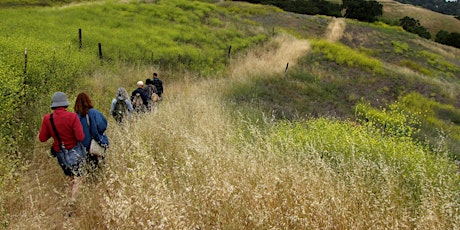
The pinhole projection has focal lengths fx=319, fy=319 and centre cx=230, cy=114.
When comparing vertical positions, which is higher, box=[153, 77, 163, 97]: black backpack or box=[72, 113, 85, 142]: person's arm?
box=[72, 113, 85, 142]: person's arm

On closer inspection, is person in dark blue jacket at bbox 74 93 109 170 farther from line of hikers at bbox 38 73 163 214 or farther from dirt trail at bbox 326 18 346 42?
dirt trail at bbox 326 18 346 42

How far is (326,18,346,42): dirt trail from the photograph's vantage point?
30.1 meters

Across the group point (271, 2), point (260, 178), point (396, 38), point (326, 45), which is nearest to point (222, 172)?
point (260, 178)

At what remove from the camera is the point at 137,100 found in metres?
8.55

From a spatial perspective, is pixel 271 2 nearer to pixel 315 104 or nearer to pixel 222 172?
pixel 315 104

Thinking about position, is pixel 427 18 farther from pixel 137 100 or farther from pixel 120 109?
pixel 120 109

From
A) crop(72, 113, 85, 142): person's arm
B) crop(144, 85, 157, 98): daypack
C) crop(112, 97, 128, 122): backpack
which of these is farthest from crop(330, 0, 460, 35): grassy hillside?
crop(72, 113, 85, 142): person's arm

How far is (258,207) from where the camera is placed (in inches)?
130

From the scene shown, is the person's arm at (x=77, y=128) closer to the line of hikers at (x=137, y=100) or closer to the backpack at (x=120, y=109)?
the line of hikers at (x=137, y=100)

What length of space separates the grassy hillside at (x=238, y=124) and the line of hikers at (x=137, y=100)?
385mm

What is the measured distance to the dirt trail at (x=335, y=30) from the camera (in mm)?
30072

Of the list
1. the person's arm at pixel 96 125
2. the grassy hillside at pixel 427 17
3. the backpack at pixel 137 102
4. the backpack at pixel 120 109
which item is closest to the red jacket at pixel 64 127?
the person's arm at pixel 96 125

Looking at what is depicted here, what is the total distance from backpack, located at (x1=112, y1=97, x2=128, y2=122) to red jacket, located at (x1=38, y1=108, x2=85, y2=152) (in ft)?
7.91

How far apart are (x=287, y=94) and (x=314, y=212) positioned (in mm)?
12470
